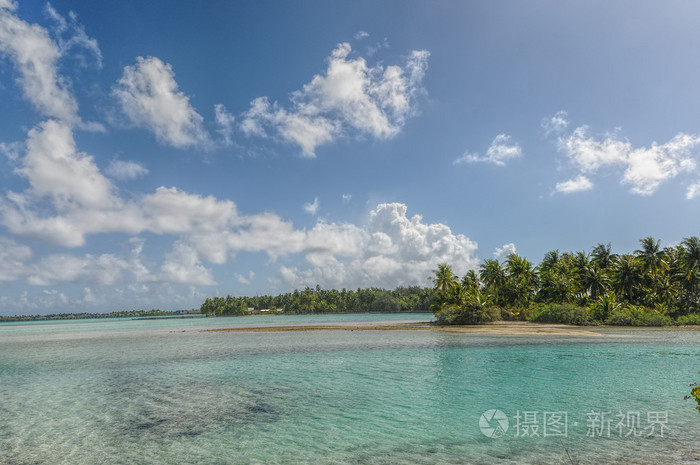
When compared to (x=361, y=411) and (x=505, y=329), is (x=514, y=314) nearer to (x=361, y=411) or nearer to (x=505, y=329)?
(x=505, y=329)

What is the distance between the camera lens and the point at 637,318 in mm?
63906

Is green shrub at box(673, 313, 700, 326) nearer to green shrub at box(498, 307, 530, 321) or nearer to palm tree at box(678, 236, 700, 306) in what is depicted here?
palm tree at box(678, 236, 700, 306)

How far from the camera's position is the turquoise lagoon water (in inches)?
464

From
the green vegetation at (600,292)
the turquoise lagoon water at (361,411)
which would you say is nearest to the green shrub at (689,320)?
the green vegetation at (600,292)

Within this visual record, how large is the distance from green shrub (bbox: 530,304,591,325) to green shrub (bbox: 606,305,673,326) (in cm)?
399

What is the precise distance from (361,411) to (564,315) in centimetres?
6815

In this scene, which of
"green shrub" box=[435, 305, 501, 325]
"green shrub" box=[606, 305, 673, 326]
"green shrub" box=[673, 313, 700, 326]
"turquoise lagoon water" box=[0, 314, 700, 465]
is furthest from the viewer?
"green shrub" box=[435, 305, 501, 325]

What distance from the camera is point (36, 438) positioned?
46.3 ft

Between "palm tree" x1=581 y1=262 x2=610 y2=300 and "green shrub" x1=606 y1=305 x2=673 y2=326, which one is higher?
"palm tree" x1=581 y1=262 x2=610 y2=300

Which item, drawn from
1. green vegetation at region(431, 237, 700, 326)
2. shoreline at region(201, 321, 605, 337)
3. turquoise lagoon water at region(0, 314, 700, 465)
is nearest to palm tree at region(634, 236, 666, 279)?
green vegetation at region(431, 237, 700, 326)

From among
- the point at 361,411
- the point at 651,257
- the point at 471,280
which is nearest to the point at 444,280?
the point at 471,280

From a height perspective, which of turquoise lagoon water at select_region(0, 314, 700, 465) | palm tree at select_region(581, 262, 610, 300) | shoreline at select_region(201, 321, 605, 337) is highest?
palm tree at select_region(581, 262, 610, 300)

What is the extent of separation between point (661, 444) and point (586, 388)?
870 centimetres

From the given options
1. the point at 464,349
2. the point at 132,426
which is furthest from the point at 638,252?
the point at 132,426
